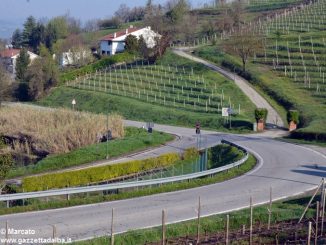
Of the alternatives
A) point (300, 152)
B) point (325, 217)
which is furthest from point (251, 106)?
point (325, 217)

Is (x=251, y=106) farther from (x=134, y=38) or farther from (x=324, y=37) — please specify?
(x=134, y=38)

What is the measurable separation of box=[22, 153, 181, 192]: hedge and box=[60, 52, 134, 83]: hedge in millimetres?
37948

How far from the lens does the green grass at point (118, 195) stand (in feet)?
71.5

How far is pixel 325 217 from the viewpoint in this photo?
2194 centimetres

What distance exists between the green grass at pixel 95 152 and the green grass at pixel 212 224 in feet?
45.9

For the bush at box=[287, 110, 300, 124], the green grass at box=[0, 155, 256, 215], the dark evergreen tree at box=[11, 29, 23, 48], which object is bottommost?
the bush at box=[287, 110, 300, 124]

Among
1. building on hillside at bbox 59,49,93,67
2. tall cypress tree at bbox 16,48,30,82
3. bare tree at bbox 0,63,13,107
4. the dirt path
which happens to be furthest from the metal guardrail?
building on hillside at bbox 59,49,93,67

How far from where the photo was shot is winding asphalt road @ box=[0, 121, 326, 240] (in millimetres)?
Result: 19891

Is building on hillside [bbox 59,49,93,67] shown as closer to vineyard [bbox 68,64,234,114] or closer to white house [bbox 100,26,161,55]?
white house [bbox 100,26,161,55]

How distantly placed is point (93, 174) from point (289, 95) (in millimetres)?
25936

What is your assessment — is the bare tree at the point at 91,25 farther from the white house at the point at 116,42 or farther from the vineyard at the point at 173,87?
the vineyard at the point at 173,87

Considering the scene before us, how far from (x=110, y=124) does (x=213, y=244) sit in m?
26.2

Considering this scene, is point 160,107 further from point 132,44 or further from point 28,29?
point 28,29

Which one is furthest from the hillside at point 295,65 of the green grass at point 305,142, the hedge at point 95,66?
the hedge at point 95,66
